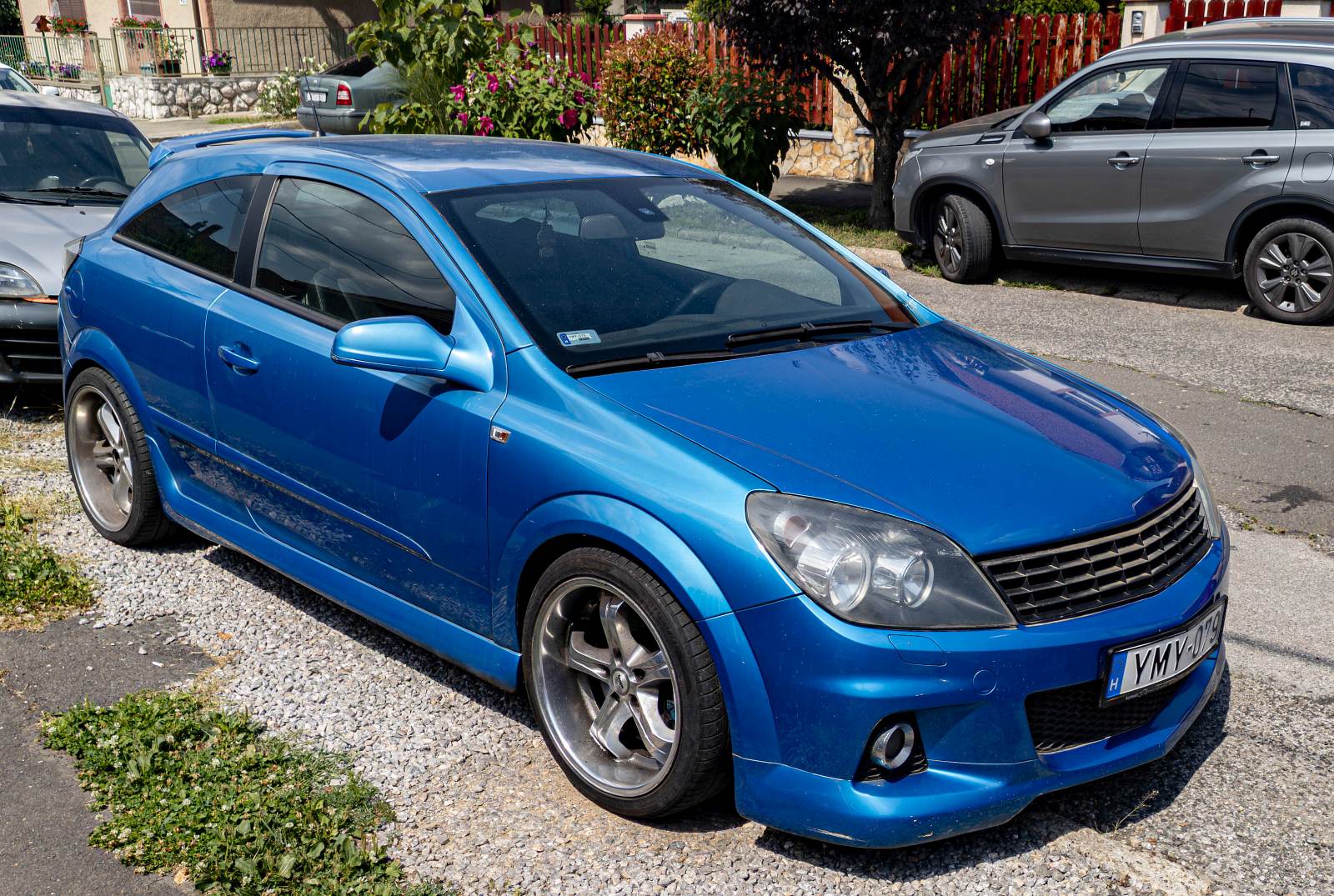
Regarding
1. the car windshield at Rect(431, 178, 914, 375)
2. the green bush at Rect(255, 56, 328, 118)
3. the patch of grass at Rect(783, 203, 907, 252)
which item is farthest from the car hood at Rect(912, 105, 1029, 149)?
the green bush at Rect(255, 56, 328, 118)

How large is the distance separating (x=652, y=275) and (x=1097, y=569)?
5.42 feet

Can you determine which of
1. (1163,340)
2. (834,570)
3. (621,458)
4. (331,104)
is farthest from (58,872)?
(331,104)

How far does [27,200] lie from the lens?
25.5ft

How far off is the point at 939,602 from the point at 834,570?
247 mm

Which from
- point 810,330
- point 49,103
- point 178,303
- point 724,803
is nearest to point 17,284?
point 49,103

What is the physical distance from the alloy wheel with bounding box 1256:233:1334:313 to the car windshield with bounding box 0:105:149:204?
24.2ft

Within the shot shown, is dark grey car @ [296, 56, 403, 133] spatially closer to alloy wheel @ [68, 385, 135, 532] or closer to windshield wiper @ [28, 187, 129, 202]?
windshield wiper @ [28, 187, 129, 202]

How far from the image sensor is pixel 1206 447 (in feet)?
20.8

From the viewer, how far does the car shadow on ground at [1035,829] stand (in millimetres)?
3143

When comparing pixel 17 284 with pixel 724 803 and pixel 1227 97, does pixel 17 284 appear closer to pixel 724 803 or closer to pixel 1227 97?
pixel 724 803

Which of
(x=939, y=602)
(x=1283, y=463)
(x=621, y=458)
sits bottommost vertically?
(x=1283, y=463)

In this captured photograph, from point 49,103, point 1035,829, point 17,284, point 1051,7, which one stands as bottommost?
point 1035,829

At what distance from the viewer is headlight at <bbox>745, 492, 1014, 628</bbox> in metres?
2.89

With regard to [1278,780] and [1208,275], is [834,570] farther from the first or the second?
[1208,275]
